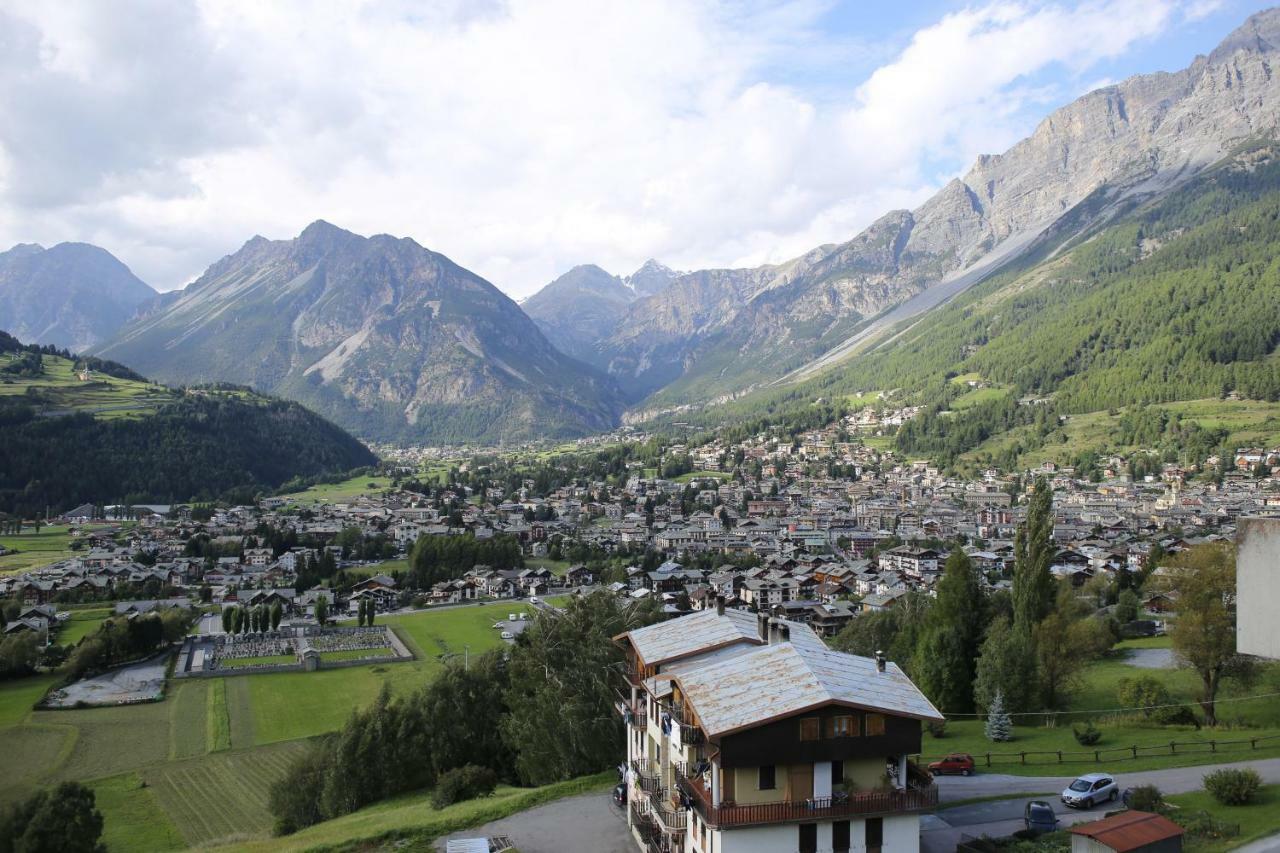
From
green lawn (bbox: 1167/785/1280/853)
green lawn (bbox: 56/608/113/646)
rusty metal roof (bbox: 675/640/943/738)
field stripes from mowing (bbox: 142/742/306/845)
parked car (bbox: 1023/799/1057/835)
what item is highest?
rusty metal roof (bbox: 675/640/943/738)

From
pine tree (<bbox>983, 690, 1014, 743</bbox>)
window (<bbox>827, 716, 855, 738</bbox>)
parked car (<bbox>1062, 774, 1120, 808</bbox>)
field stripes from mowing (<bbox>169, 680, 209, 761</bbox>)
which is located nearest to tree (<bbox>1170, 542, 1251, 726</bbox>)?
pine tree (<bbox>983, 690, 1014, 743</bbox>)

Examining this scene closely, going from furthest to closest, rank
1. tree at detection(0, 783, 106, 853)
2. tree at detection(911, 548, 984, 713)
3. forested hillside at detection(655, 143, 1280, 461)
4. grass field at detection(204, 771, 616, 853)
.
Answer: forested hillside at detection(655, 143, 1280, 461) < tree at detection(911, 548, 984, 713) < tree at detection(0, 783, 106, 853) < grass field at detection(204, 771, 616, 853)

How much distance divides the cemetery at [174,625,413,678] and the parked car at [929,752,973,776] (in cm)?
4209

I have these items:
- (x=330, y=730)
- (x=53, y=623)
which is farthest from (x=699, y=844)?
(x=53, y=623)

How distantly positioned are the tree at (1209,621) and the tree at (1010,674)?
4.92 metres

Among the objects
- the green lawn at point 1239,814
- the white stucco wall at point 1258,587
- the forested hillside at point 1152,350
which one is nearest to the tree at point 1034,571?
the green lawn at point 1239,814

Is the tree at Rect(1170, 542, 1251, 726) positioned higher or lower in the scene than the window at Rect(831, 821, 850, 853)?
higher

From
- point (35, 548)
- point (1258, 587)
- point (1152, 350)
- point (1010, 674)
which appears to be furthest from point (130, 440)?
point (1152, 350)

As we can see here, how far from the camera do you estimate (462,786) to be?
2834cm

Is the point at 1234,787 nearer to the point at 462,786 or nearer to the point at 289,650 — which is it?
the point at 462,786

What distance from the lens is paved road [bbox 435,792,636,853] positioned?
22234mm

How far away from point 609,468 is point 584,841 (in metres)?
143

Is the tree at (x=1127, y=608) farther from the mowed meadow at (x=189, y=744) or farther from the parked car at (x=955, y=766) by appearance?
the mowed meadow at (x=189, y=744)

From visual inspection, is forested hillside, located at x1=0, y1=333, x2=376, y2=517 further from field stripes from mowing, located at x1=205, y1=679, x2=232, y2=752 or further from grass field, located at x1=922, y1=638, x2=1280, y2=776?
grass field, located at x1=922, y1=638, x2=1280, y2=776
